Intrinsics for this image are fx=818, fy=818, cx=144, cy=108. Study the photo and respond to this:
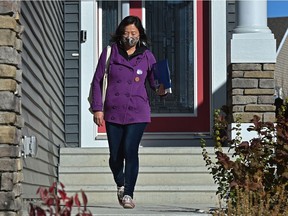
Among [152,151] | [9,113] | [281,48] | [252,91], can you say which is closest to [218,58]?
[252,91]

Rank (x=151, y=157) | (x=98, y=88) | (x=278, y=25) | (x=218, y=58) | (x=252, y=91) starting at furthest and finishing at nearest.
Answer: (x=278, y=25), (x=218, y=58), (x=151, y=157), (x=252, y=91), (x=98, y=88)

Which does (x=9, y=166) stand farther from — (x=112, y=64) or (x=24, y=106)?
(x=112, y=64)

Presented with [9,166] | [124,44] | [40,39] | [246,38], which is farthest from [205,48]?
[9,166]

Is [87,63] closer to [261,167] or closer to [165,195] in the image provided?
[165,195]

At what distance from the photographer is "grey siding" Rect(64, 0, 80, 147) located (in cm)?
1023

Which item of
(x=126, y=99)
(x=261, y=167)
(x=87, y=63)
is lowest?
(x=261, y=167)

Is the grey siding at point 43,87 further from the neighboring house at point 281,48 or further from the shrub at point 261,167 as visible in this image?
the neighboring house at point 281,48

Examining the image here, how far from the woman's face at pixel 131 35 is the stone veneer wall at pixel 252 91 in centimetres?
263

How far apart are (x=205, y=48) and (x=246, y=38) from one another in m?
1.45

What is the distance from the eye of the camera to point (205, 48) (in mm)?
10359

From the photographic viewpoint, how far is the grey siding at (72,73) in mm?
10234

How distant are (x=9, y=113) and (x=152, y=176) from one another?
361cm

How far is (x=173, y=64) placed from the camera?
414 inches

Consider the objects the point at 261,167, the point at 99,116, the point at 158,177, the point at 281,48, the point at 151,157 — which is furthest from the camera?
the point at 281,48
